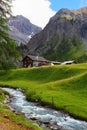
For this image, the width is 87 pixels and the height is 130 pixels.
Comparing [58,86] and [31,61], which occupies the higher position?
[31,61]

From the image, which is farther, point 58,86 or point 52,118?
point 58,86

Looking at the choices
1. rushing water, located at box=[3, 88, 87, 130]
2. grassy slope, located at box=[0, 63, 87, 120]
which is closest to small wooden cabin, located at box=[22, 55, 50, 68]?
grassy slope, located at box=[0, 63, 87, 120]

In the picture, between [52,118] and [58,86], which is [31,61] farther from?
[52,118]

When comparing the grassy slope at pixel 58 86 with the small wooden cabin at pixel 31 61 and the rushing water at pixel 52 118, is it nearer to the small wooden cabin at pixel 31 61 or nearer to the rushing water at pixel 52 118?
the rushing water at pixel 52 118

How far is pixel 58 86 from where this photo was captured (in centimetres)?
8431

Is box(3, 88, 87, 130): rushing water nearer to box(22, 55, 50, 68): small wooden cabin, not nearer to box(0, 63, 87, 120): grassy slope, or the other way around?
box(0, 63, 87, 120): grassy slope

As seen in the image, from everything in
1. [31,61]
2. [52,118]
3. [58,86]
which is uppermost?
[31,61]

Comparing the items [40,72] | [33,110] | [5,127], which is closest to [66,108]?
[33,110]

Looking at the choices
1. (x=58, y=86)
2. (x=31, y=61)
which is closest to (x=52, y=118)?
(x=58, y=86)

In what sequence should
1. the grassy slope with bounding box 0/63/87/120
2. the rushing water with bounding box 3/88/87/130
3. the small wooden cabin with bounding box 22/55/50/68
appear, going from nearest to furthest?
the rushing water with bounding box 3/88/87/130 < the grassy slope with bounding box 0/63/87/120 < the small wooden cabin with bounding box 22/55/50/68

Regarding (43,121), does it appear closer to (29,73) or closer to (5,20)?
(5,20)

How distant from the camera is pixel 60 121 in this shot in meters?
46.1

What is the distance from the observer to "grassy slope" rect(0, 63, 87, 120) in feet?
191

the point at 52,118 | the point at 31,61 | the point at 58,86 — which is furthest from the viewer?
the point at 31,61
